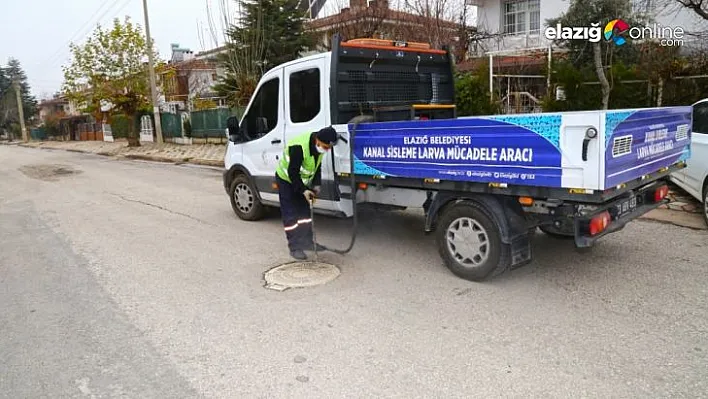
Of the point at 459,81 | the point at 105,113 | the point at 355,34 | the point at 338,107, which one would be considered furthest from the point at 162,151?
the point at 338,107

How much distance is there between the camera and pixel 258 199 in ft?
24.9

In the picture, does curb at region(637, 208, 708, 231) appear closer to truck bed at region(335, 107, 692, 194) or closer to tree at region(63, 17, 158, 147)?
truck bed at region(335, 107, 692, 194)

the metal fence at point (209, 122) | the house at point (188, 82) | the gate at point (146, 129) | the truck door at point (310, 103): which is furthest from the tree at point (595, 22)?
the gate at point (146, 129)

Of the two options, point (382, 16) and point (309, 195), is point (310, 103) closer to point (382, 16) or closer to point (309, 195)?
point (309, 195)

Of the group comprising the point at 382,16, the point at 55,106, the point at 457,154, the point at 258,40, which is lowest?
the point at 457,154

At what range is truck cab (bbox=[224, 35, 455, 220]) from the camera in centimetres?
612

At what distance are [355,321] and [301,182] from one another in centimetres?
197

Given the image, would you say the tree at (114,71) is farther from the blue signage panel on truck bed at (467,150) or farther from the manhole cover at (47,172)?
the blue signage panel on truck bed at (467,150)

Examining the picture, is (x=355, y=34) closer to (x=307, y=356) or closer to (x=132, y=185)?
(x=132, y=185)

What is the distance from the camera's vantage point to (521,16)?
885 inches

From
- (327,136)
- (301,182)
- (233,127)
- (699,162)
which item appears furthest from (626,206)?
(233,127)

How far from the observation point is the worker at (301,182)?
5.54 metres

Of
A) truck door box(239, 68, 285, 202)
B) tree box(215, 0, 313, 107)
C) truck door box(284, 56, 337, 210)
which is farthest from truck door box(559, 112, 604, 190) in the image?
tree box(215, 0, 313, 107)

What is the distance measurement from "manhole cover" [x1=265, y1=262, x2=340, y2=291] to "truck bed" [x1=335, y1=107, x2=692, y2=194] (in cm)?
113
